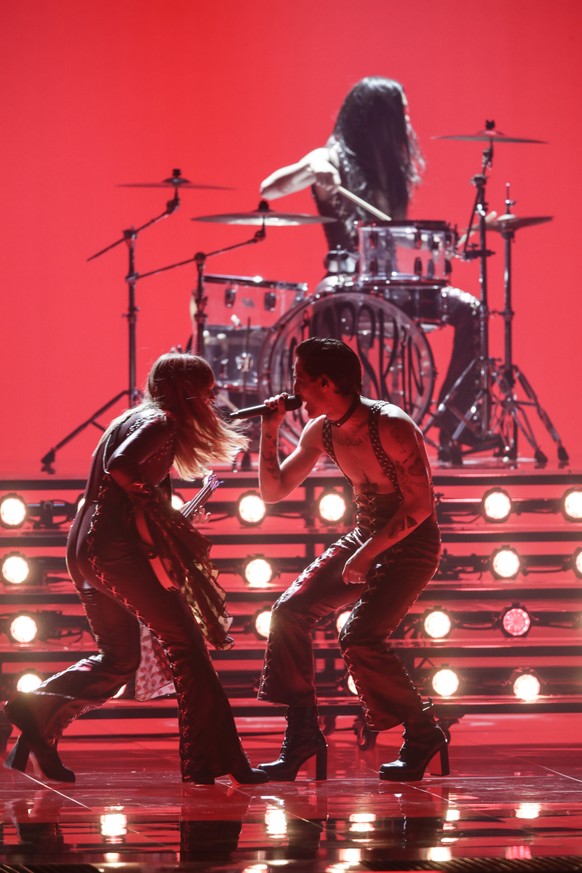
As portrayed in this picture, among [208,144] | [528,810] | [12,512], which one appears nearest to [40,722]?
[528,810]

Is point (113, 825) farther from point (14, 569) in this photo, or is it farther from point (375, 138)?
point (375, 138)

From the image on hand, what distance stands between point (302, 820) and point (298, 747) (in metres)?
0.78

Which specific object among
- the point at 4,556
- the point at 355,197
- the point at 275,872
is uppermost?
the point at 355,197

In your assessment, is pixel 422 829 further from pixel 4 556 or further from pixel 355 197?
pixel 355 197

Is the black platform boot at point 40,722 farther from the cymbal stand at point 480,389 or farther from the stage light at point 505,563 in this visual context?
the cymbal stand at point 480,389

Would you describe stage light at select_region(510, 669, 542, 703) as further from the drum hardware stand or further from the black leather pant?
the black leather pant

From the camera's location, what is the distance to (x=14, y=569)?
7211 mm

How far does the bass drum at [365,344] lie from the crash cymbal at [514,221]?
1031mm

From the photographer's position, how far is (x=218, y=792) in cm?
510

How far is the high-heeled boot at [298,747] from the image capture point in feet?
17.7

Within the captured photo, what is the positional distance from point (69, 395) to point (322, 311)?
2.50 m

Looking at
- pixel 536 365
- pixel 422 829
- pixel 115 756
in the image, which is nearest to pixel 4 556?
pixel 115 756

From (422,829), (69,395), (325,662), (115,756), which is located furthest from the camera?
(69,395)

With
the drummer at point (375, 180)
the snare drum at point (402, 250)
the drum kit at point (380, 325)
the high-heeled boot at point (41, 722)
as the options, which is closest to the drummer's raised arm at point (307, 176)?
the drummer at point (375, 180)
